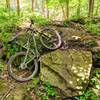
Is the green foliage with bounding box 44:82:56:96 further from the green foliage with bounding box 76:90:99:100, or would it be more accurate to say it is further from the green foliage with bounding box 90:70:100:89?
the green foliage with bounding box 90:70:100:89

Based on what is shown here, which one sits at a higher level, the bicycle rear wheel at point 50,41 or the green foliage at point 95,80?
the bicycle rear wheel at point 50,41

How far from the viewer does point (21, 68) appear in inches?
305

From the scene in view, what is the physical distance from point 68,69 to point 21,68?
62.6 inches

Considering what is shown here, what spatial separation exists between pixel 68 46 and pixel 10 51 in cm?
209

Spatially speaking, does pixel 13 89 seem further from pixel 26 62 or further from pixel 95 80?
pixel 95 80

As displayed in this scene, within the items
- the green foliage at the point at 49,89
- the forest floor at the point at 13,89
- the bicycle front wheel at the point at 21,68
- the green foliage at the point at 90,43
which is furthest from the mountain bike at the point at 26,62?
the green foliage at the point at 90,43

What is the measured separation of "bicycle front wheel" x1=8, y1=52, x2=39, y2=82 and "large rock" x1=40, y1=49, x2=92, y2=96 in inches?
15.7

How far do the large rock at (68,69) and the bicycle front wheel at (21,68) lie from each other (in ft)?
1.31

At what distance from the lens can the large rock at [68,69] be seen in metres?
6.91

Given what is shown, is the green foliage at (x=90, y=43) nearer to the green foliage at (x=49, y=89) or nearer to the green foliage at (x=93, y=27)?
the green foliage at (x=93, y=27)

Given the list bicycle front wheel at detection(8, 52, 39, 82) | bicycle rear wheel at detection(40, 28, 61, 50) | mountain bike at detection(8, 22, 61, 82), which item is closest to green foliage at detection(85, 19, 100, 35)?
bicycle rear wheel at detection(40, 28, 61, 50)

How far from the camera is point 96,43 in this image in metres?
8.55

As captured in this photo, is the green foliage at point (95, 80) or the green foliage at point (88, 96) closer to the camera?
the green foliage at point (88, 96)

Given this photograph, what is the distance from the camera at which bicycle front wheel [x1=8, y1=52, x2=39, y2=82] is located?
7535 mm
